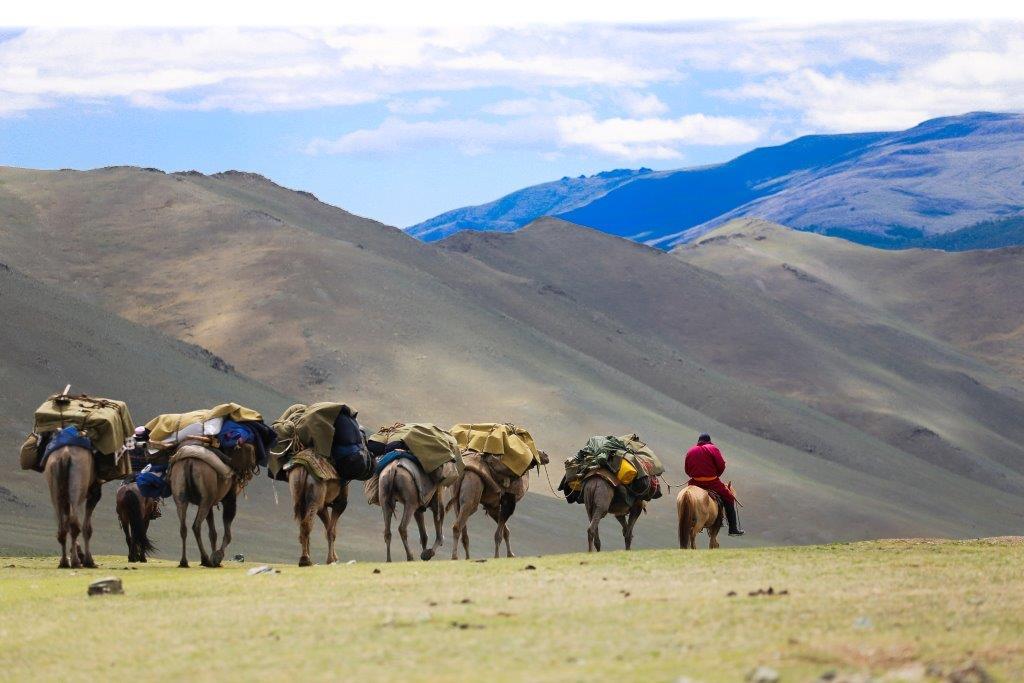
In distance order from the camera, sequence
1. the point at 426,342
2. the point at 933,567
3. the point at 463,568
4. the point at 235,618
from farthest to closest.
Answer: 1. the point at 426,342
2. the point at 463,568
3. the point at 933,567
4. the point at 235,618

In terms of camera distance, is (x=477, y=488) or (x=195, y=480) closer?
(x=195, y=480)

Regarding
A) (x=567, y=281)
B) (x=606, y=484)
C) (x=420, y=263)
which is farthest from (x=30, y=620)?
(x=567, y=281)

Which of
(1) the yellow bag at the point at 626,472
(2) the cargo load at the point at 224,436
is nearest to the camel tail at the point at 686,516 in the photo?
(1) the yellow bag at the point at 626,472

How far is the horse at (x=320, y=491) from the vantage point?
80.5 ft

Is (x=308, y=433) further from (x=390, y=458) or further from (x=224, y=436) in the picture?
(x=390, y=458)

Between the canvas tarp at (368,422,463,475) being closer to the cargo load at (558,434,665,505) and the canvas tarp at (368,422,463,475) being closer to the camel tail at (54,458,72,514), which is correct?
the cargo load at (558,434,665,505)

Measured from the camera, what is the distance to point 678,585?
18.2 meters

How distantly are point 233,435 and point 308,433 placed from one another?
1261 millimetres

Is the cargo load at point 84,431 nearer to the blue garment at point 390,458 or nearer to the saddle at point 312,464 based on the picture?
the saddle at point 312,464

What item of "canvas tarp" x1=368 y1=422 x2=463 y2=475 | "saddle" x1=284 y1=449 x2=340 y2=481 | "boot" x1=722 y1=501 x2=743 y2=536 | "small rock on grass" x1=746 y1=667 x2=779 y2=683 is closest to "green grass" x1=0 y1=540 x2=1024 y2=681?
"small rock on grass" x1=746 y1=667 x2=779 y2=683

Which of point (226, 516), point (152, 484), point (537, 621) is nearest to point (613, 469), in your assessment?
point (226, 516)

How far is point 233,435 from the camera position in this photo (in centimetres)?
2411

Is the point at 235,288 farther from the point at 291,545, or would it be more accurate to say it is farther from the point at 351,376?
the point at 291,545

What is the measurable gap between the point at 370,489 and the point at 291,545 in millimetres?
23398
